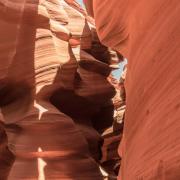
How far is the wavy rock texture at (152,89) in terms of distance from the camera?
1.61 meters

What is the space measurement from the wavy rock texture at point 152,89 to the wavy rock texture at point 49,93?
938 mm

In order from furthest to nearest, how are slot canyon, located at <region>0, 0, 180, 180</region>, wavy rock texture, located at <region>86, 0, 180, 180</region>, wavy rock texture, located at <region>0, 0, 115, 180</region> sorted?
wavy rock texture, located at <region>0, 0, 115, 180</region> < slot canyon, located at <region>0, 0, 180, 180</region> < wavy rock texture, located at <region>86, 0, 180, 180</region>

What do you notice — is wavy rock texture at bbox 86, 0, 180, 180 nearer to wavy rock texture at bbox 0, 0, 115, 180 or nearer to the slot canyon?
the slot canyon

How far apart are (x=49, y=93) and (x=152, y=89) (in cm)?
170

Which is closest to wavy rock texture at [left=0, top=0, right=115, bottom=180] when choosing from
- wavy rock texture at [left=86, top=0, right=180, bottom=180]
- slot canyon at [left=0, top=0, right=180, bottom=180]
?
slot canyon at [left=0, top=0, right=180, bottom=180]

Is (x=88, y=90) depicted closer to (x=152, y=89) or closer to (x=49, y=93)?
(x=49, y=93)

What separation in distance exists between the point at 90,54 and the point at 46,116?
107 centimetres

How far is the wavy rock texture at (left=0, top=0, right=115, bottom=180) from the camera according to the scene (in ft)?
10.2

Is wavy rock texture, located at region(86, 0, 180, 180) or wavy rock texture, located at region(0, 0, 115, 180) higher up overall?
wavy rock texture, located at region(86, 0, 180, 180)

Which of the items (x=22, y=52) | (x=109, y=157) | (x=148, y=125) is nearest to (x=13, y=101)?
(x=22, y=52)

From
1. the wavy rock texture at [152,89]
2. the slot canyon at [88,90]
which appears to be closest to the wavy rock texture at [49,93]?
the slot canyon at [88,90]

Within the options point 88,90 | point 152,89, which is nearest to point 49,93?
point 88,90

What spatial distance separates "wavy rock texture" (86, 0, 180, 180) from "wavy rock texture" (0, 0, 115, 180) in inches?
36.9

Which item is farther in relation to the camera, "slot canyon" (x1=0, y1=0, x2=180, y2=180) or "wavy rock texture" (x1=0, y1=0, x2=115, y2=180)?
"wavy rock texture" (x1=0, y1=0, x2=115, y2=180)
